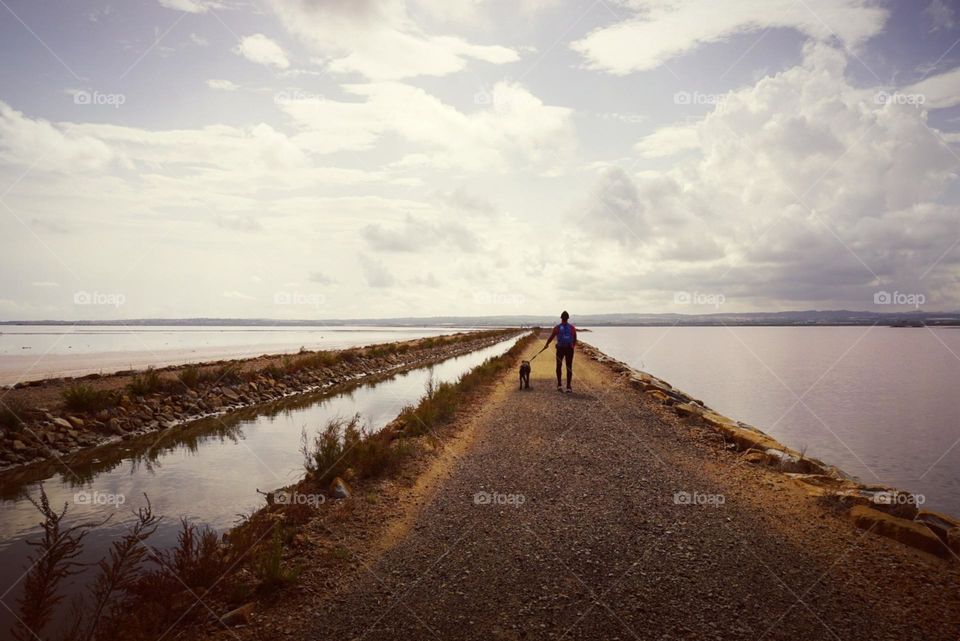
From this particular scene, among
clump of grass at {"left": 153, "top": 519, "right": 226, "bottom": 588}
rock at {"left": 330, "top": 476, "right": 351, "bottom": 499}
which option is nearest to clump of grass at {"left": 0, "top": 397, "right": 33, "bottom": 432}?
rock at {"left": 330, "top": 476, "right": 351, "bottom": 499}

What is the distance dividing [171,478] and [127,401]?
674cm

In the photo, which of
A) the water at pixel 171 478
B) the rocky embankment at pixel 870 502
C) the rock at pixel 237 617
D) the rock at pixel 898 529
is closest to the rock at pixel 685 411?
the rocky embankment at pixel 870 502

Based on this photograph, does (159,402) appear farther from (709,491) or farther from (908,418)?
(908,418)

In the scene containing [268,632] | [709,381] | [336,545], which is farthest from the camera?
[709,381]

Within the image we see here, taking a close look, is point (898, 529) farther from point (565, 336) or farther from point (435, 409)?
point (565, 336)

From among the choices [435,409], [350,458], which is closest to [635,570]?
[350,458]

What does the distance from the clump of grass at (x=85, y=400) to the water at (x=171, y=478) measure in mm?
1842

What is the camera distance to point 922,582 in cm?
470

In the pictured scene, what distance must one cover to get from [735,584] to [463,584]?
2.45m

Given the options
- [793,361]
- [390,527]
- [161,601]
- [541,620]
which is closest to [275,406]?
[390,527]

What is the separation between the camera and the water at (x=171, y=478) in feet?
21.5

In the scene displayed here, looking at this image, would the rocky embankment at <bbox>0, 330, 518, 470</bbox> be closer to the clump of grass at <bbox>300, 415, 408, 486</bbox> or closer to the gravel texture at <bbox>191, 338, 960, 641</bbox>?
the clump of grass at <bbox>300, 415, 408, 486</bbox>

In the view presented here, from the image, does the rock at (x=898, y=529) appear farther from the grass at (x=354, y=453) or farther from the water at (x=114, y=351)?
the water at (x=114, y=351)

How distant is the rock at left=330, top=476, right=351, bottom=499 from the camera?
23.9 ft
